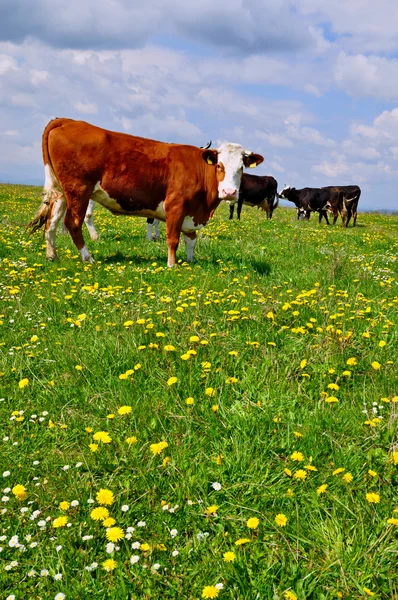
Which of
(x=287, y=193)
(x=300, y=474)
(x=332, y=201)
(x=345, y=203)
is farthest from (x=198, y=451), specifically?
(x=287, y=193)

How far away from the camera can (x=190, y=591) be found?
2252 millimetres

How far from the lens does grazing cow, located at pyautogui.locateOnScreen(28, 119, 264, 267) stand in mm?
8109

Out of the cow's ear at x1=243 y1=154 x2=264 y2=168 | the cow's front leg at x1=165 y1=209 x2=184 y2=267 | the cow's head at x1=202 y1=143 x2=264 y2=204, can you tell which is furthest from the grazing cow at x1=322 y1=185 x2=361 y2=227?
the cow's front leg at x1=165 y1=209 x2=184 y2=267

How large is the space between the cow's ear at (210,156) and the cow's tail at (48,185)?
2658mm

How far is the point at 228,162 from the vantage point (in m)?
8.57

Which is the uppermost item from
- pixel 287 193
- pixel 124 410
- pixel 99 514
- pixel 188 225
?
pixel 287 193

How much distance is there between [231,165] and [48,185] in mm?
3561

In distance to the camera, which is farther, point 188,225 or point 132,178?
point 188,225

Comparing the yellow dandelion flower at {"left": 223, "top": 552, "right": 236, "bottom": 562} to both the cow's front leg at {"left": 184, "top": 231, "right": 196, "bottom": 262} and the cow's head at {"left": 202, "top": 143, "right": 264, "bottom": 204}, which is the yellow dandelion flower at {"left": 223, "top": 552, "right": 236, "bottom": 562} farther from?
the cow's front leg at {"left": 184, "top": 231, "right": 196, "bottom": 262}

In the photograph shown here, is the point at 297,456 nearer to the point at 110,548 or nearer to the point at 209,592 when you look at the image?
the point at 209,592

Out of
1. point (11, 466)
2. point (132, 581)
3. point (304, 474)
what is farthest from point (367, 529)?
point (11, 466)

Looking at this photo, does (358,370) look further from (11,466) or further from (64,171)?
(64,171)

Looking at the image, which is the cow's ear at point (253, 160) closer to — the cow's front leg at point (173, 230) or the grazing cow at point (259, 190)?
the cow's front leg at point (173, 230)

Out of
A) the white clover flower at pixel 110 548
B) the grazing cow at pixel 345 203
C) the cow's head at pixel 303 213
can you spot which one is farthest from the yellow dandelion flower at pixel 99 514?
the cow's head at pixel 303 213
